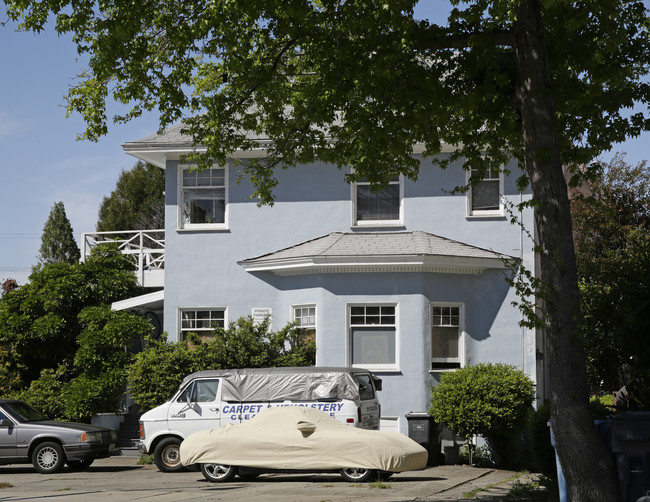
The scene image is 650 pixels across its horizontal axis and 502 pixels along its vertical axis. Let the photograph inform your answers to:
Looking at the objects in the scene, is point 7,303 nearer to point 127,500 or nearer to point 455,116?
point 127,500

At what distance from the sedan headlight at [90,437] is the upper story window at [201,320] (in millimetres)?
4736

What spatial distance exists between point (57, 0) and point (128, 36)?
904 mm

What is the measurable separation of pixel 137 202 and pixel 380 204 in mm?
27114

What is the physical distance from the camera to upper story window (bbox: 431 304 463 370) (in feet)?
68.6

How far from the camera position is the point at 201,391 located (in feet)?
57.5

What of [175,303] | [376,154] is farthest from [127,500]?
[175,303]

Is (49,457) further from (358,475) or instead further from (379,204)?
(379,204)

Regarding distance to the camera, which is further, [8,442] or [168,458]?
[8,442]

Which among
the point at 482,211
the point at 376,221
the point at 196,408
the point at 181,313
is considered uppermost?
the point at 482,211

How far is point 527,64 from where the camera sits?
1066 centimetres

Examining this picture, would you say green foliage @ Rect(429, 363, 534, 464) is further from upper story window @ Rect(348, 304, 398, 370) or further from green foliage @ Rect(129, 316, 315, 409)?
green foliage @ Rect(129, 316, 315, 409)

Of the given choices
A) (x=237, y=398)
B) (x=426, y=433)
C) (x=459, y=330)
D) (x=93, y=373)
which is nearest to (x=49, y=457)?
(x=237, y=398)

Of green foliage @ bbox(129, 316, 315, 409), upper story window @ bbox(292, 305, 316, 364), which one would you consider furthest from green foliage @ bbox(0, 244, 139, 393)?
upper story window @ bbox(292, 305, 316, 364)

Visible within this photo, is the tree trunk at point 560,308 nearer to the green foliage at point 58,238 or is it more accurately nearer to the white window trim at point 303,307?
the white window trim at point 303,307
